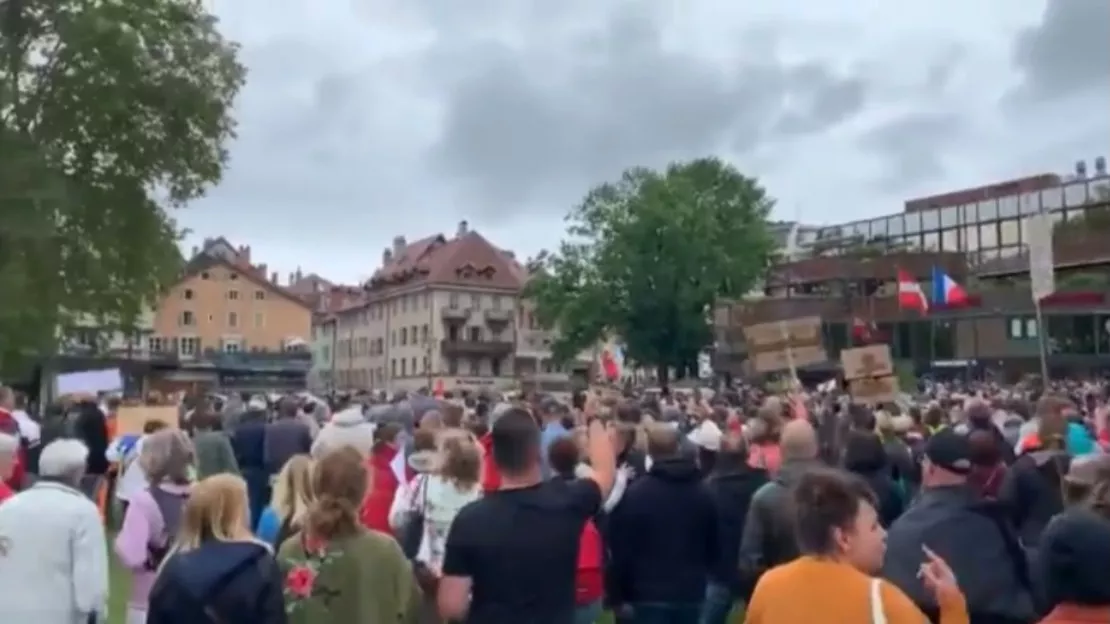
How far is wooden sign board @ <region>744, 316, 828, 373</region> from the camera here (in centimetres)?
2027

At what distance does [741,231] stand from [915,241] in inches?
1265

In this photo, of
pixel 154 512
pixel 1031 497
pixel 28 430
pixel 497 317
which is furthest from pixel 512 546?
pixel 497 317

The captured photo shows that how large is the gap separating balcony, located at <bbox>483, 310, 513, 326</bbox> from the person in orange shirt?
116038 millimetres

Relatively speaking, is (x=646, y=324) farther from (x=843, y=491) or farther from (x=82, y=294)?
(x=843, y=491)

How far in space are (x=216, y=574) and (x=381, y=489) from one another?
440cm

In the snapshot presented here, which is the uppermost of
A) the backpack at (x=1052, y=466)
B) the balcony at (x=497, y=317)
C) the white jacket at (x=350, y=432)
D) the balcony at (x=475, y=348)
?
the balcony at (x=497, y=317)

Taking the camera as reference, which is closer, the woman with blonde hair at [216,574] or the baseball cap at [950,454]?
the woman with blonde hair at [216,574]

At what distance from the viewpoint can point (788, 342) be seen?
20.4 m

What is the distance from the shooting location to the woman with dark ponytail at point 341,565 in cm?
587

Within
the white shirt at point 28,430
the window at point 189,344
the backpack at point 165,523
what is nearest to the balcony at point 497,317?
the window at point 189,344

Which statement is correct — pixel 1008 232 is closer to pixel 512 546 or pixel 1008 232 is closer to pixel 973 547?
pixel 973 547

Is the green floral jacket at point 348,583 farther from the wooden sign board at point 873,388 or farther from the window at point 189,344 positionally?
the window at point 189,344

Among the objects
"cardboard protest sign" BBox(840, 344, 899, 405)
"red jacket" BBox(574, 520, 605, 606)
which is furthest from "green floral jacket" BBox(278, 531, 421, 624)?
"cardboard protest sign" BBox(840, 344, 899, 405)

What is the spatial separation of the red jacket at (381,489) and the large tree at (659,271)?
220 ft
